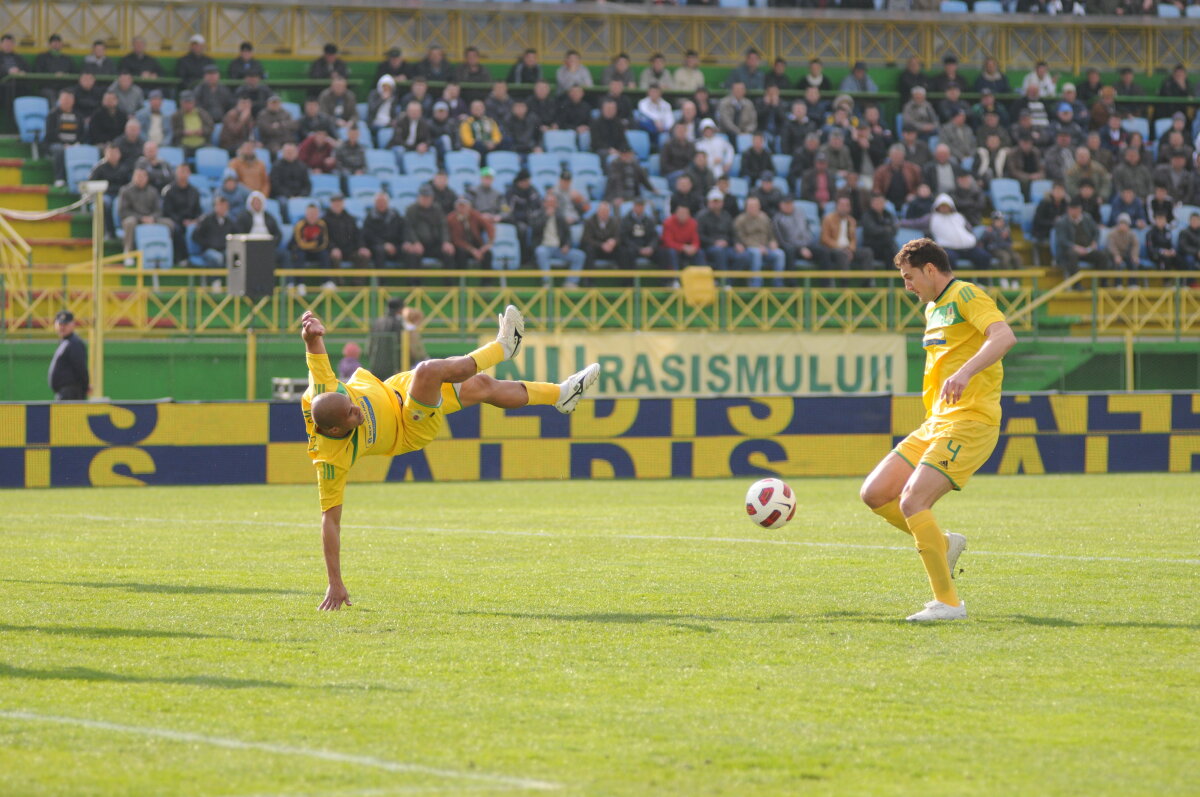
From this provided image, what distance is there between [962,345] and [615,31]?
23.8m

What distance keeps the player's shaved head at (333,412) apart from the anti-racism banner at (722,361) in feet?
48.0

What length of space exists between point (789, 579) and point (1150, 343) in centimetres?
1732

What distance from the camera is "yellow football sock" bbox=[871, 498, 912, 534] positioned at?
844 centimetres

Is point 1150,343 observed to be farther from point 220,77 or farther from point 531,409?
point 220,77

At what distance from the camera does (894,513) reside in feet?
27.9

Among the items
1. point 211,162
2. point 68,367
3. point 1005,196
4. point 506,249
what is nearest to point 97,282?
point 68,367

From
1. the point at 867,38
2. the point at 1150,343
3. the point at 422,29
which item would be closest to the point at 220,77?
the point at 422,29

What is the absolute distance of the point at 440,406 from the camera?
31.9 ft

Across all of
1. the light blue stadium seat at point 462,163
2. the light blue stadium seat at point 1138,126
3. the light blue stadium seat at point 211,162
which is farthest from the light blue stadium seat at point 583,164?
the light blue stadium seat at point 1138,126

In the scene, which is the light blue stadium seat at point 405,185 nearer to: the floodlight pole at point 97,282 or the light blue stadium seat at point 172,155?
the light blue stadium seat at point 172,155

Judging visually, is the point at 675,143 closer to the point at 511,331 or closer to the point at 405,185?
the point at 405,185

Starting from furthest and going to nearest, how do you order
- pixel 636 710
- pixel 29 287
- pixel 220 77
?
pixel 220 77
pixel 29 287
pixel 636 710

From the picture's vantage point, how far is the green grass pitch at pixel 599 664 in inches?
201

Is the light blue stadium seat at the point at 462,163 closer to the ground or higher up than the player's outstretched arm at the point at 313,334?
higher up
